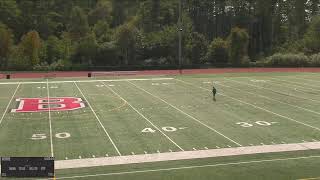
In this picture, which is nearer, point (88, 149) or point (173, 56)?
point (88, 149)

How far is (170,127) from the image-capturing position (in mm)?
24234

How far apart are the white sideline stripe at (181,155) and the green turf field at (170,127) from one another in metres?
0.49

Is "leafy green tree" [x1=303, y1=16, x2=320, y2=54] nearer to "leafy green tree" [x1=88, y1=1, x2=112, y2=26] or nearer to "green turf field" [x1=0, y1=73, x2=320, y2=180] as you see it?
"leafy green tree" [x1=88, y1=1, x2=112, y2=26]

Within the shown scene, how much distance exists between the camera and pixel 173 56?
7394 cm

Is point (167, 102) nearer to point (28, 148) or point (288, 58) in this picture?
point (28, 148)

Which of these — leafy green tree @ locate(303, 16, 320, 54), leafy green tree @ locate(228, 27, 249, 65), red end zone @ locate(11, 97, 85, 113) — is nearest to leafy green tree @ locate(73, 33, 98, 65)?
leafy green tree @ locate(228, 27, 249, 65)

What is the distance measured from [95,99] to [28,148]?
43.6 ft

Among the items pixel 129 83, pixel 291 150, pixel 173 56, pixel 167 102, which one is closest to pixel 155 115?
pixel 167 102

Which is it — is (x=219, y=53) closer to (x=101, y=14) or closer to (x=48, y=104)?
(x=101, y=14)

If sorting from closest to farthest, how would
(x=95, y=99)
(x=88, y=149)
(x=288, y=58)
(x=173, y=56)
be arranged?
(x=88, y=149)
(x=95, y=99)
(x=288, y=58)
(x=173, y=56)

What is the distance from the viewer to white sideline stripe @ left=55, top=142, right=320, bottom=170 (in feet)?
58.9

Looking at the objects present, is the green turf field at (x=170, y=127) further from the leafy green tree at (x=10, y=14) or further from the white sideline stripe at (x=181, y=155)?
the leafy green tree at (x=10, y=14)

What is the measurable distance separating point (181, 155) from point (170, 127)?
16.9 feet

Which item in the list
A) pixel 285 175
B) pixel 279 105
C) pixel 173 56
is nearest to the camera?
pixel 285 175
